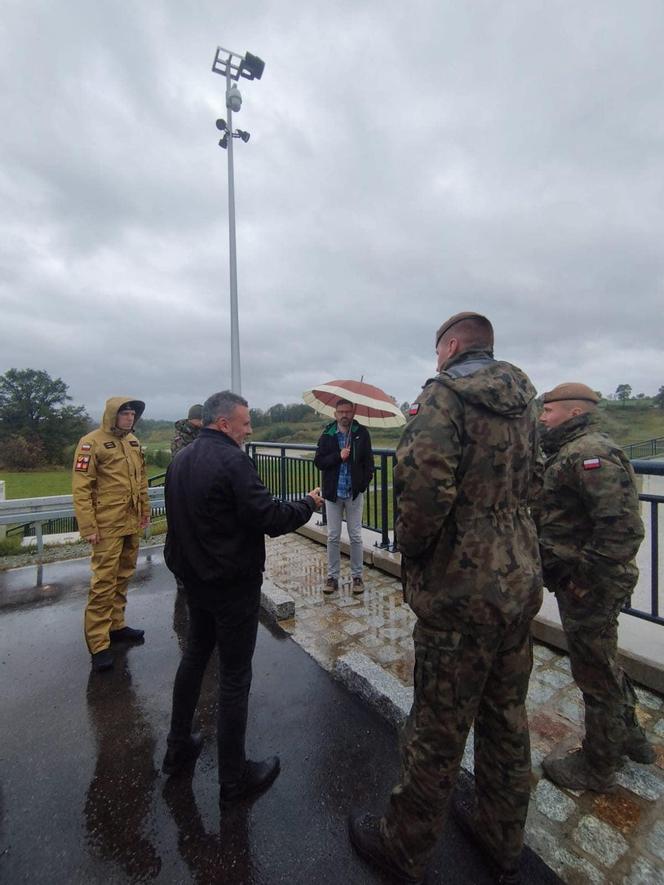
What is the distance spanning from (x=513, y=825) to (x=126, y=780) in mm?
1922

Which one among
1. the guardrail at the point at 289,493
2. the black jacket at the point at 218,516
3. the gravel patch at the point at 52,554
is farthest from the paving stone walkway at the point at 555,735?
the gravel patch at the point at 52,554

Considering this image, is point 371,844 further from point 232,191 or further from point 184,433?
point 232,191

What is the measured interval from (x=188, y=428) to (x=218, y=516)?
12.0 ft

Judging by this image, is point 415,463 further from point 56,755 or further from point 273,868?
point 56,755

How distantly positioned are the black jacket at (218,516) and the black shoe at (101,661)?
1.77 meters

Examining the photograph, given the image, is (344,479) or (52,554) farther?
(52,554)

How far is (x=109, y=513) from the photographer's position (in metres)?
3.46

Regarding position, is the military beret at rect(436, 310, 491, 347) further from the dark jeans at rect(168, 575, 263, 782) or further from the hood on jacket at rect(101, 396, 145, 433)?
the hood on jacket at rect(101, 396, 145, 433)

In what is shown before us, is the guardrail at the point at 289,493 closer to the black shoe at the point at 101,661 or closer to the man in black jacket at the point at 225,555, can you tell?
the man in black jacket at the point at 225,555

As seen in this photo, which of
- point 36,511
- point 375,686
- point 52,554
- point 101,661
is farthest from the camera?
point 52,554

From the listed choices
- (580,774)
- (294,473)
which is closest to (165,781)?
(580,774)

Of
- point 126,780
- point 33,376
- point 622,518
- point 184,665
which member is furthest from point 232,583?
point 33,376

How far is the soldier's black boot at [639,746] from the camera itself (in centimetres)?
208

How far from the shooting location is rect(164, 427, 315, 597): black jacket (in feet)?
6.43
